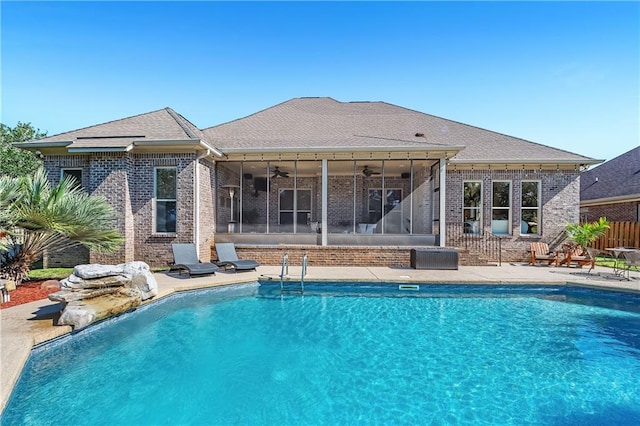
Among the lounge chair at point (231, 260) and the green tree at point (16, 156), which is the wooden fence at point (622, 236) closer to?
the lounge chair at point (231, 260)

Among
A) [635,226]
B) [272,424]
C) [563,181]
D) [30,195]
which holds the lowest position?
[272,424]

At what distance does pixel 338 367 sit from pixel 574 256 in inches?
439

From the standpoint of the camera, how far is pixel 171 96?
1298 cm

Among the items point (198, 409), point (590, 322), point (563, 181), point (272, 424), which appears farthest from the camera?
point (563, 181)


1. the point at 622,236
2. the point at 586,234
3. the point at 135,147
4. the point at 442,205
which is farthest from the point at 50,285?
the point at 622,236

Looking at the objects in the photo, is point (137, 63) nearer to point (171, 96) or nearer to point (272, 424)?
point (171, 96)

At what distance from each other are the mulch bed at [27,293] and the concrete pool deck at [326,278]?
306 millimetres

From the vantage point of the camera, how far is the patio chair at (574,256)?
10141 millimetres

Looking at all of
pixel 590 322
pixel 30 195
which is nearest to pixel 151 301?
pixel 30 195

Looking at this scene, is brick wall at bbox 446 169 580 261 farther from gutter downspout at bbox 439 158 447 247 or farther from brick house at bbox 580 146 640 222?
brick house at bbox 580 146 640 222

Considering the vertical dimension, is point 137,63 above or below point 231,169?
above

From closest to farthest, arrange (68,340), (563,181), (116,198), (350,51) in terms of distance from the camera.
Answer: (68,340)
(116,198)
(563,181)
(350,51)

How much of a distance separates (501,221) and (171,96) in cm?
Answer: 1503

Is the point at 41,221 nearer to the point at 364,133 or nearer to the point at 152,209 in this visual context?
the point at 152,209
